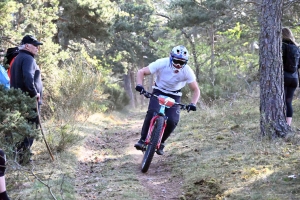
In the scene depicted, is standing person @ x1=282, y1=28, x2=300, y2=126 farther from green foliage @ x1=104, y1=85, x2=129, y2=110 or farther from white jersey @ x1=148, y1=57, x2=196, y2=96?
green foliage @ x1=104, y1=85, x2=129, y2=110

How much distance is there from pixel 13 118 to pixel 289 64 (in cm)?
468

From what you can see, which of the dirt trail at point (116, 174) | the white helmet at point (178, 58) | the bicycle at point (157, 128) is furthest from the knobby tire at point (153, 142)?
the white helmet at point (178, 58)

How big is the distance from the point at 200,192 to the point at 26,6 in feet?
26.5

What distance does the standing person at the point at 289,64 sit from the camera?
21.0 feet

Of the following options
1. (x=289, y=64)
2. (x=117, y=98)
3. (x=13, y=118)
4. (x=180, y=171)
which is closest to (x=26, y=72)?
(x=13, y=118)

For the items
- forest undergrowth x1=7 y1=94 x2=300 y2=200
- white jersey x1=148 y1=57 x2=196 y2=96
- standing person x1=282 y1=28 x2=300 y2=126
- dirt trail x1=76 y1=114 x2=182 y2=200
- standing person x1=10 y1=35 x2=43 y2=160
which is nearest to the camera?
forest undergrowth x1=7 y1=94 x2=300 y2=200

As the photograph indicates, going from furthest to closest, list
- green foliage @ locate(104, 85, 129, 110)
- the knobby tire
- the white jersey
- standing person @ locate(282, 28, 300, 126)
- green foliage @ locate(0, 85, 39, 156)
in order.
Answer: green foliage @ locate(104, 85, 129, 110) < standing person @ locate(282, 28, 300, 126) < the white jersey < the knobby tire < green foliage @ locate(0, 85, 39, 156)

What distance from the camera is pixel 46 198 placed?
3947 millimetres

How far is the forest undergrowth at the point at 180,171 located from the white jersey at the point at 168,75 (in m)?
1.23

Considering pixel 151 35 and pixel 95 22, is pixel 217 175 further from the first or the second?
pixel 151 35

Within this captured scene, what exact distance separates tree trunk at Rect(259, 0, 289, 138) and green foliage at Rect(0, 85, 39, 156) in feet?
11.9

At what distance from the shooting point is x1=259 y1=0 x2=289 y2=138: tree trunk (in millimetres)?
5832

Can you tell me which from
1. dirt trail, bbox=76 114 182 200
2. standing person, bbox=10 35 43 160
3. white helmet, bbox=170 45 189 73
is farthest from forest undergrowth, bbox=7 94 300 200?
white helmet, bbox=170 45 189 73

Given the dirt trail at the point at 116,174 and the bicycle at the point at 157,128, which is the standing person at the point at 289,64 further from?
the dirt trail at the point at 116,174
